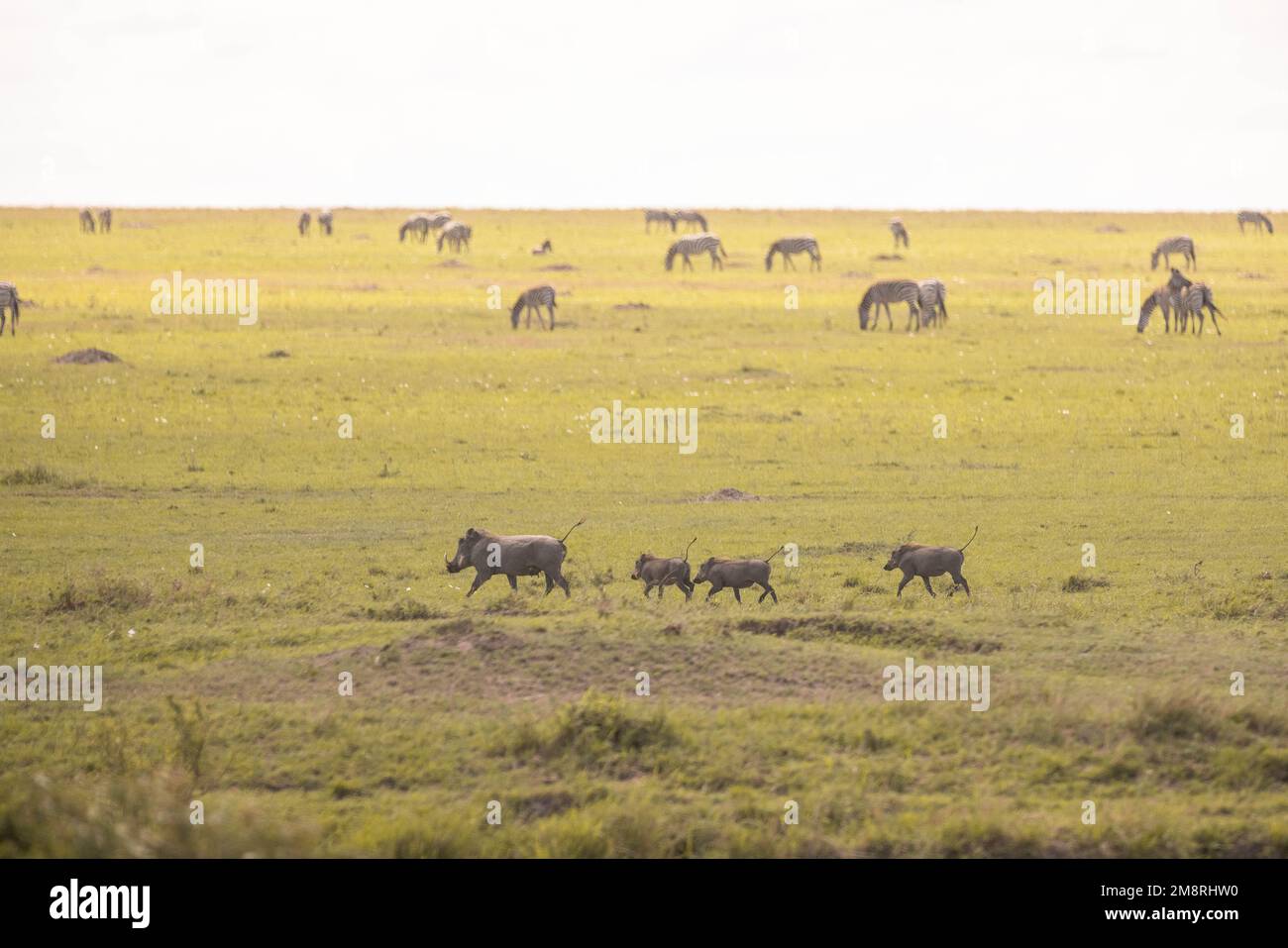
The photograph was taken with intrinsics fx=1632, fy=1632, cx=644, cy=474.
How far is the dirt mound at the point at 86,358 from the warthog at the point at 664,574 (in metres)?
24.1

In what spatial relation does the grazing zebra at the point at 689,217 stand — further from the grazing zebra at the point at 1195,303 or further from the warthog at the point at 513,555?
the warthog at the point at 513,555

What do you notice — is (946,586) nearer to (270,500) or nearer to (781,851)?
(781,851)

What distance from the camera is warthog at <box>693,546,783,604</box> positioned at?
16297mm

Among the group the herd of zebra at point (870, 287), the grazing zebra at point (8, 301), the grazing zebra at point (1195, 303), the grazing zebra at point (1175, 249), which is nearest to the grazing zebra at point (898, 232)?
the herd of zebra at point (870, 287)

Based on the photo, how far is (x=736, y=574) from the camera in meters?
16.3

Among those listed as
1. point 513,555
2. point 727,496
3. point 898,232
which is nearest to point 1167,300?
point 727,496

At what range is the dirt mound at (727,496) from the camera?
24219 millimetres

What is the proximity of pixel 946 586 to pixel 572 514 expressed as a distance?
7.03 m

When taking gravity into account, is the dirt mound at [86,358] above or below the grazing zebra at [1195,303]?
below

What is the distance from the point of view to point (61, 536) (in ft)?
70.1

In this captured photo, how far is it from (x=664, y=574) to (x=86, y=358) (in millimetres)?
24764

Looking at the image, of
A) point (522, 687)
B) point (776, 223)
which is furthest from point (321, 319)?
point (776, 223)

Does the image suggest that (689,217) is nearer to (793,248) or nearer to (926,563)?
(793,248)
